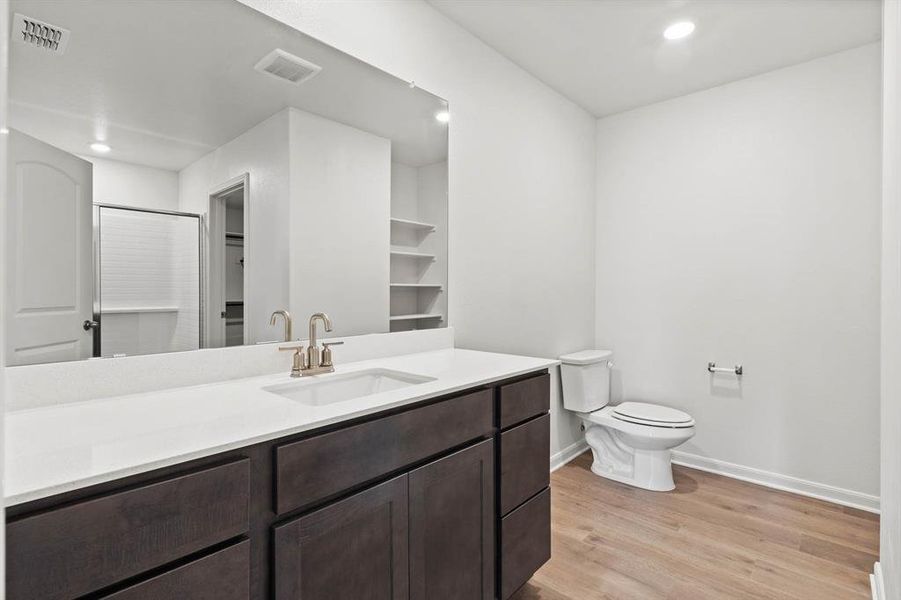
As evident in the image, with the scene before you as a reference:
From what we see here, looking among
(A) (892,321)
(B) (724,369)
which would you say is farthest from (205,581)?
(B) (724,369)

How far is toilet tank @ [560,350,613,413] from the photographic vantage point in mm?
2896

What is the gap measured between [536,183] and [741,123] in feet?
4.35

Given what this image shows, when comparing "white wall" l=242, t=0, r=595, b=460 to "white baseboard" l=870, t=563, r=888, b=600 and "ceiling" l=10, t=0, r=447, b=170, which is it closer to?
"ceiling" l=10, t=0, r=447, b=170

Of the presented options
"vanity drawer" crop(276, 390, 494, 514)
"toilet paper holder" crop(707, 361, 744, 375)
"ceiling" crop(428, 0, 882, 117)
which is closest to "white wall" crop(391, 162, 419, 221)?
"ceiling" crop(428, 0, 882, 117)

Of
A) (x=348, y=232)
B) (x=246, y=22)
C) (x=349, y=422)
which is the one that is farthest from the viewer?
(x=348, y=232)

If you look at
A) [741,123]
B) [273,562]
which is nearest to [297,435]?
[273,562]

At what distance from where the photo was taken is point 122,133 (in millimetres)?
1235

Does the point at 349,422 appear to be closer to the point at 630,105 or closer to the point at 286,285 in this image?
the point at 286,285

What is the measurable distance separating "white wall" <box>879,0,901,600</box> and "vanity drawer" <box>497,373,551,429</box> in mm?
966

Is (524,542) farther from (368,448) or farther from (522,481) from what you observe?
(368,448)

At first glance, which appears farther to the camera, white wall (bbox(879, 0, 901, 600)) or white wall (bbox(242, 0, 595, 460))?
white wall (bbox(242, 0, 595, 460))

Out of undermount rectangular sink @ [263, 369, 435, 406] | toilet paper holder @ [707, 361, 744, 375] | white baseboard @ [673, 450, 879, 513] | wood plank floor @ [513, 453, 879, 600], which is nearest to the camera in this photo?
undermount rectangular sink @ [263, 369, 435, 406]

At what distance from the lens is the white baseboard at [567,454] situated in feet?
9.57

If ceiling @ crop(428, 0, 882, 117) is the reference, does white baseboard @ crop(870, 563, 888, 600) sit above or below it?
below
